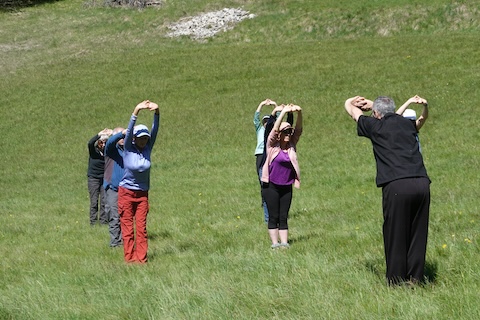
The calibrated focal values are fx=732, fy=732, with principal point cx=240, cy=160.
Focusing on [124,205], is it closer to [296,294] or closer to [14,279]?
[14,279]

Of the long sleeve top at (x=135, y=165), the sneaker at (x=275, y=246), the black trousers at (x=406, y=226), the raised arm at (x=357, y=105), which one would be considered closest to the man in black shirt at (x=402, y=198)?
the black trousers at (x=406, y=226)

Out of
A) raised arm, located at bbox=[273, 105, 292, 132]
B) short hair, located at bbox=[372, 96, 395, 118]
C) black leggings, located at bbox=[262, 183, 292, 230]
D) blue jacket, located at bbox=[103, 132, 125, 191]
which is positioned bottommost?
black leggings, located at bbox=[262, 183, 292, 230]

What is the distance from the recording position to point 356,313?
6023 millimetres

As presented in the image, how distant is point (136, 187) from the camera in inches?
410

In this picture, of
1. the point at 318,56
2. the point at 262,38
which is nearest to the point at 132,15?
the point at 262,38

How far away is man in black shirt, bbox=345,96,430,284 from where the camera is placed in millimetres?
6910

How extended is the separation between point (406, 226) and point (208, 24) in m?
41.7

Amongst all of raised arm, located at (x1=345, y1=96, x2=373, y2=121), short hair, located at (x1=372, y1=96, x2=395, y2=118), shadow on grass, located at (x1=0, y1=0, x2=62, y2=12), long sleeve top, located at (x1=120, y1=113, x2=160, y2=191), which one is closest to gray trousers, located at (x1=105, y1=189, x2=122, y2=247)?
long sleeve top, located at (x1=120, y1=113, x2=160, y2=191)

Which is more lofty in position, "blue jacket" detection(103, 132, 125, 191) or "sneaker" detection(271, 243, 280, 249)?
"blue jacket" detection(103, 132, 125, 191)

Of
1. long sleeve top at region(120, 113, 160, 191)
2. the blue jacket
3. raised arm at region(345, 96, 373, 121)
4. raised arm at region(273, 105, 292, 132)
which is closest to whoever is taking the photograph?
raised arm at region(345, 96, 373, 121)

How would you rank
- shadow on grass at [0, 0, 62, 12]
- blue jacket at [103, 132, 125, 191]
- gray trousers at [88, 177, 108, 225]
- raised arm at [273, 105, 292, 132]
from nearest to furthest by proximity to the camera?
raised arm at [273, 105, 292, 132], blue jacket at [103, 132, 125, 191], gray trousers at [88, 177, 108, 225], shadow on grass at [0, 0, 62, 12]

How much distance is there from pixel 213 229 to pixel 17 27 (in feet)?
151

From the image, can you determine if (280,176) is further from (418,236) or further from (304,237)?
(418,236)

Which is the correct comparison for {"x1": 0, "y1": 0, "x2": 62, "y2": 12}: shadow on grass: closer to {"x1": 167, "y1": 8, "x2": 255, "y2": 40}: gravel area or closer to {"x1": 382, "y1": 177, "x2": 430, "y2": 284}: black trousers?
{"x1": 167, "y1": 8, "x2": 255, "y2": 40}: gravel area
